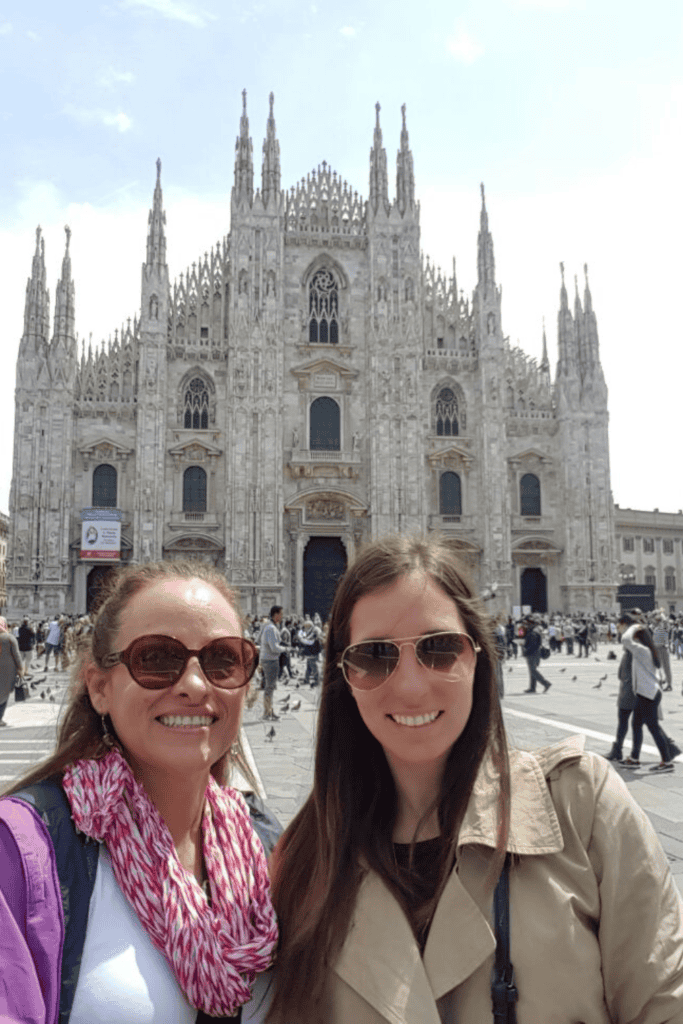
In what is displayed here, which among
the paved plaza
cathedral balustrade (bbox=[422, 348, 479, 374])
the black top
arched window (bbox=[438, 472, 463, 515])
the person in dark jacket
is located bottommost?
the paved plaza

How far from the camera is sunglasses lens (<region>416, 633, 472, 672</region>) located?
158cm

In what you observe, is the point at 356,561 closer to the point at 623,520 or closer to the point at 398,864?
the point at 398,864

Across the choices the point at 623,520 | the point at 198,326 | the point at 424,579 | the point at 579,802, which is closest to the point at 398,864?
the point at 579,802

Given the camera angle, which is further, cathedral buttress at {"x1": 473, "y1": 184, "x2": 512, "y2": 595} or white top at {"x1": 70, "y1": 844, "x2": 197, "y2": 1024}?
cathedral buttress at {"x1": 473, "y1": 184, "x2": 512, "y2": 595}

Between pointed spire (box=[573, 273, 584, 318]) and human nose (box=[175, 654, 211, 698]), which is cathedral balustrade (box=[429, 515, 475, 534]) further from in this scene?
human nose (box=[175, 654, 211, 698])

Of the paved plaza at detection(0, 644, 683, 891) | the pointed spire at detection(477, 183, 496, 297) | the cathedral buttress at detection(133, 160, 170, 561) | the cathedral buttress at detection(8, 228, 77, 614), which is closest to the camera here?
the paved plaza at detection(0, 644, 683, 891)

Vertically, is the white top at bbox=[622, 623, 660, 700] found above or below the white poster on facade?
below

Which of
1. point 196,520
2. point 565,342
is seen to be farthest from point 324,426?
point 565,342

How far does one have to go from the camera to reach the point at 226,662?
1740 mm

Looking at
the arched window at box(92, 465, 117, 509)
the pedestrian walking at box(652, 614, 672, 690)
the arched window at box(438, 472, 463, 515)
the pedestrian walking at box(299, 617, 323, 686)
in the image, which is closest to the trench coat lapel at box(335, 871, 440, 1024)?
the pedestrian walking at box(652, 614, 672, 690)

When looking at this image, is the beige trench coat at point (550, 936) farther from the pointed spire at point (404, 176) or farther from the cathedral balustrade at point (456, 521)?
the pointed spire at point (404, 176)

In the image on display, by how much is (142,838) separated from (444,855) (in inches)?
23.5

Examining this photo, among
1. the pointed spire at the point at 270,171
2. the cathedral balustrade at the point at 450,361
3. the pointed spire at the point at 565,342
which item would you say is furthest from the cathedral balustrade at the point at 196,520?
the pointed spire at the point at 565,342

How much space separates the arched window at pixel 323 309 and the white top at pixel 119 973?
3242 centimetres
